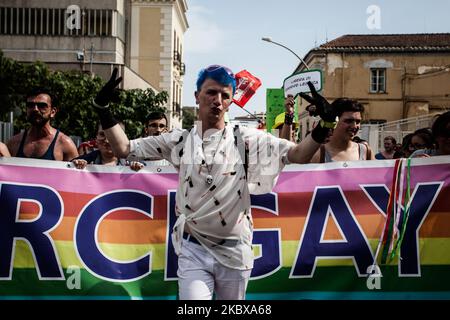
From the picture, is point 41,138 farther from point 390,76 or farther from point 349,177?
point 390,76

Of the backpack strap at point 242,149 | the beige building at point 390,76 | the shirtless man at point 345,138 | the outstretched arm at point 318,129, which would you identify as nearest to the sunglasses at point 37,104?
the backpack strap at point 242,149

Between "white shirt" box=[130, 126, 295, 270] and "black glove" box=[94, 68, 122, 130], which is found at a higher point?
"black glove" box=[94, 68, 122, 130]

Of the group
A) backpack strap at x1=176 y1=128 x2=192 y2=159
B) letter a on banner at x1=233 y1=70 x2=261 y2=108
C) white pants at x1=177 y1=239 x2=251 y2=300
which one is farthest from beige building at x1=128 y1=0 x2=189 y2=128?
white pants at x1=177 y1=239 x2=251 y2=300

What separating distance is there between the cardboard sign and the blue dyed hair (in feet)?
11.5

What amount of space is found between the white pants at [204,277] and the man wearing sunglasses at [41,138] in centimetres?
202

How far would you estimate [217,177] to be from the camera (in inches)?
131

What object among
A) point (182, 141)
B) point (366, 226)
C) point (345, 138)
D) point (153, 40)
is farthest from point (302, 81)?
point (153, 40)

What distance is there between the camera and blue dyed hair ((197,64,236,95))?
338cm

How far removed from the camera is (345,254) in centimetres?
480

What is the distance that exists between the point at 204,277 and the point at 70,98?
77.9ft

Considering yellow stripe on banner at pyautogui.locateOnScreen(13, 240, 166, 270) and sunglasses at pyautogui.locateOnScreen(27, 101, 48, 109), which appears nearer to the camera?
yellow stripe on banner at pyautogui.locateOnScreen(13, 240, 166, 270)

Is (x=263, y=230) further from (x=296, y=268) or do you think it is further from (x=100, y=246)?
(x=100, y=246)

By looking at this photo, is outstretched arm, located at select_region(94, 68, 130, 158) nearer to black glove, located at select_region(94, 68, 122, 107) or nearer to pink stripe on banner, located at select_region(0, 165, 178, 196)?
black glove, located at select_region(94, 68, 122, 107)

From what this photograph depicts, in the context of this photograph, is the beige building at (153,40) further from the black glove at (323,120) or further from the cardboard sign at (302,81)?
the black glove at (323,120)
